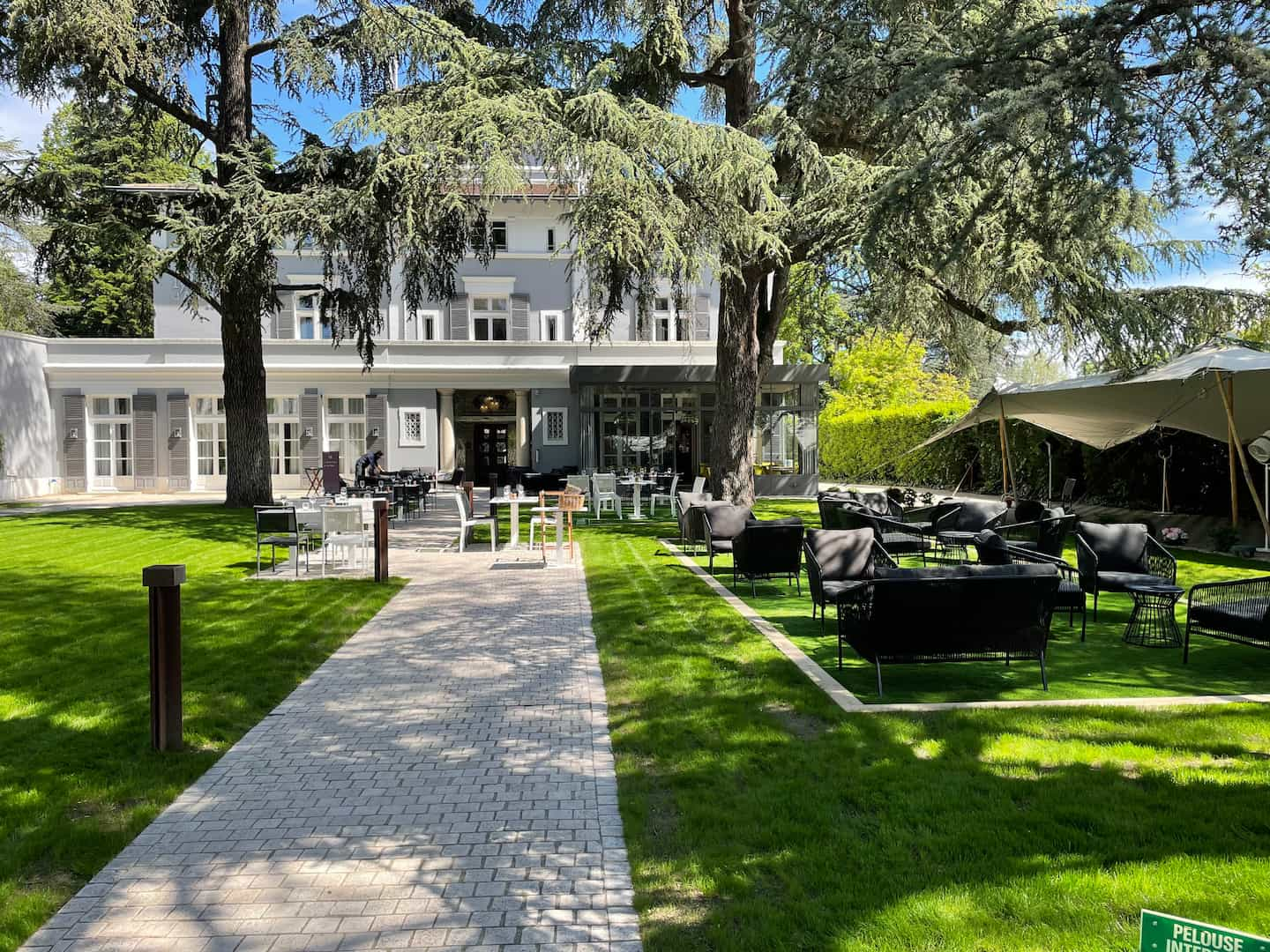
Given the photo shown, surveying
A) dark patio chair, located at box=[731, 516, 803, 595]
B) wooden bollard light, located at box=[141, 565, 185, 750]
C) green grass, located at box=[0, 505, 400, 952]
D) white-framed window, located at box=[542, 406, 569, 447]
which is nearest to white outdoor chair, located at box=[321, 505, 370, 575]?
green grass, located at box=[0, 505, 400, 952]

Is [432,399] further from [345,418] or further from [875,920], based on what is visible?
[875,920]

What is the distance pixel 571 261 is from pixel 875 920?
39.1ft

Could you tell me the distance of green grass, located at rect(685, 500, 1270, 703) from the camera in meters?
6.02

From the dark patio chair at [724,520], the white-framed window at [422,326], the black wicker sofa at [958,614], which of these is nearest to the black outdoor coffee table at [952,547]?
the dark patio chair at [724,520]

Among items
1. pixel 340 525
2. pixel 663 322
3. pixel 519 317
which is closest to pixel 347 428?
pixel 519 317

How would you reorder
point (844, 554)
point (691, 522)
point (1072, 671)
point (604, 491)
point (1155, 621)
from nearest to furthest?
point (1072, 671) → point (1155, 621) → point (844, 554) → point (691, 522) → point (604, 491)

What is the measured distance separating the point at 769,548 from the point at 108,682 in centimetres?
633

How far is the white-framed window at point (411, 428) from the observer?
29.3m

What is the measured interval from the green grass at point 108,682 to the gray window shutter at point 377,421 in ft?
50.5

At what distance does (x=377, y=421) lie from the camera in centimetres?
2916

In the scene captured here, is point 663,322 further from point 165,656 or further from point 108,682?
point 165,656

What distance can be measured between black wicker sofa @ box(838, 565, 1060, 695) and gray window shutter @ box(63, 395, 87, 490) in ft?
97.6

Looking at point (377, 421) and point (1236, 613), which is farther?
point (377, 421)

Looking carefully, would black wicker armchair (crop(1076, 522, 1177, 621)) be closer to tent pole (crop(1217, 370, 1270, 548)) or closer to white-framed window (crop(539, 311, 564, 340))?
tent pole (crop(1217, 370, 1270, 548))
